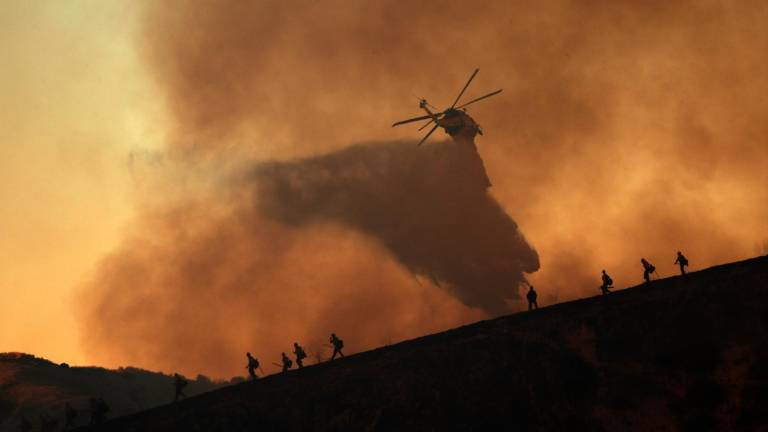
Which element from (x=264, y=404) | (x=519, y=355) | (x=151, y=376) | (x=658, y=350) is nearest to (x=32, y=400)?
(x=151, y=376)

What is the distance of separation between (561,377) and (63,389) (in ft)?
257

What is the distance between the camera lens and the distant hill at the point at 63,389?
259 feet

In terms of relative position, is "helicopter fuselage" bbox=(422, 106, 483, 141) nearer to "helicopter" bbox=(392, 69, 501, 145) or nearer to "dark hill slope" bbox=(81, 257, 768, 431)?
"helicopter" bbox=(392, 69, 501, 145)

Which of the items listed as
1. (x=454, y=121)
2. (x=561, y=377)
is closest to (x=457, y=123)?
(x=454, y=121)

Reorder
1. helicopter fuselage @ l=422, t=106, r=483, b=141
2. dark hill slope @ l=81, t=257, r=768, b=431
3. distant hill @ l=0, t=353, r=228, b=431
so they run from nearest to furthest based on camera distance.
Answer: dark hill slope @ l=81, t=257, r=768, b=431 < distant hill @ l=0, t=353, r=228, b=431 < helicopter fuselage @ l=422, t=106, r=483, b=141

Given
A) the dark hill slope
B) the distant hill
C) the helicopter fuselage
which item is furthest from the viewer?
the helicopter fuselage

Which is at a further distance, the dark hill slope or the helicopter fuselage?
the helicopter fuselage

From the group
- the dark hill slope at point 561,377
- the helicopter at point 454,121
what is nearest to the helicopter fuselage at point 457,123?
the helicopter at point 454,121

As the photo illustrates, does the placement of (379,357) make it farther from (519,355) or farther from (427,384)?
(519,355)

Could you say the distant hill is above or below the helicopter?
below

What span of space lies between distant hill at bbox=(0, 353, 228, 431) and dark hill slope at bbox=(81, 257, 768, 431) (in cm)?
4651

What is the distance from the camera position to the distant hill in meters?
78.8

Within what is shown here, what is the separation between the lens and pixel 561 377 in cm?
3306

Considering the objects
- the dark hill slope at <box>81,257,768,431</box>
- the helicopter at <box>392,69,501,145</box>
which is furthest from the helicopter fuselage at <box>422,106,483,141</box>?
the dark hill slope at <box>81,257,768,431</box>
